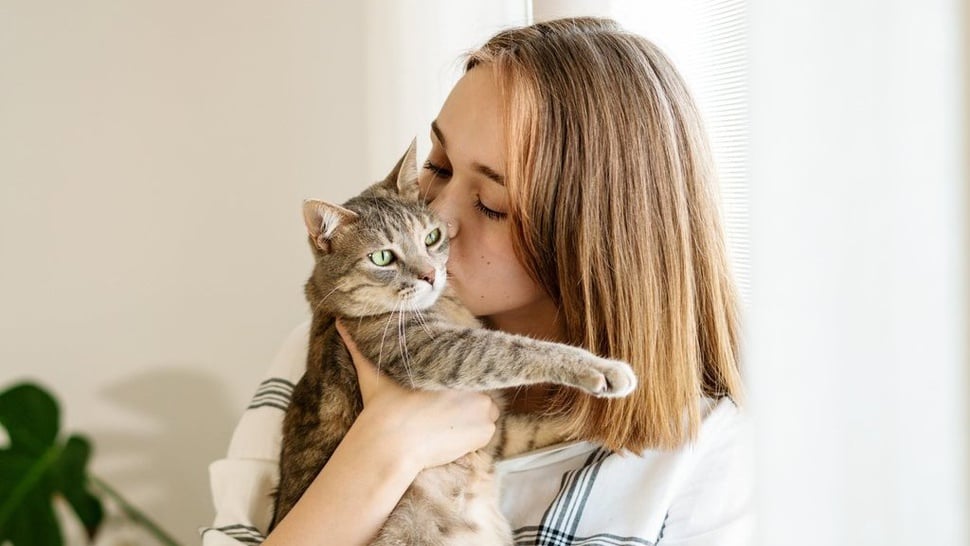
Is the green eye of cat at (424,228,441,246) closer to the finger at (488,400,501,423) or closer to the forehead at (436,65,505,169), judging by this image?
the forehead at (436,65,505,169)

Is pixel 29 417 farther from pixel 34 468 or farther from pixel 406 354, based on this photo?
pixel 406 354

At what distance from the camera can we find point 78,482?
62.2 inches

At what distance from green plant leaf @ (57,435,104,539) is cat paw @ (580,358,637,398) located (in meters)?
1.17

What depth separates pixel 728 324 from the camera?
4.11 feet

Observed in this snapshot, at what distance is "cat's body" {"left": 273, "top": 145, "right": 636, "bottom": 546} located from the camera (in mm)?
1115

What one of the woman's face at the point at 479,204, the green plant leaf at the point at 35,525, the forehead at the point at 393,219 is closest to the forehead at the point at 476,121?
the woman's face at the point at 479,204

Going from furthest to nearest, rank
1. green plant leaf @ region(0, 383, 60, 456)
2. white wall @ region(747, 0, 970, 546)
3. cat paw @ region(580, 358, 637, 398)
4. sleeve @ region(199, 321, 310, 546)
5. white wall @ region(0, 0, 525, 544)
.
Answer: white wall @ region(0, 0, 525, 544) → green plant leaf @ region(0, 383, 60, 456) → sleeve @ region(199, 321, 310, 546) → cat paw @ region(580, 358, 637, 398) → white wall @ region(747, 0, 970, 546)

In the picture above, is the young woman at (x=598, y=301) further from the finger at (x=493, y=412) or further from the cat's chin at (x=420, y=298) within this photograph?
the cat's chin at (x=420, y=298)

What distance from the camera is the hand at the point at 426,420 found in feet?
3.82

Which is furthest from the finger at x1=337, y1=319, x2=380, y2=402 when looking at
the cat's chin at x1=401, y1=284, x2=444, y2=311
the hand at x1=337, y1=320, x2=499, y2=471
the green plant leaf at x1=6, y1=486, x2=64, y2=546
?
the green plant leaf at x1=6, y1=486, x2=64, y2=546

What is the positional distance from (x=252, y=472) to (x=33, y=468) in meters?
0.51

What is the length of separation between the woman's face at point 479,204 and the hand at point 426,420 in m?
0.19

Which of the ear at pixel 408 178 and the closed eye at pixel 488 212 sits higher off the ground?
the ear at pixel 408 178

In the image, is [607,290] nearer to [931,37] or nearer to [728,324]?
Answer: [728,324]
